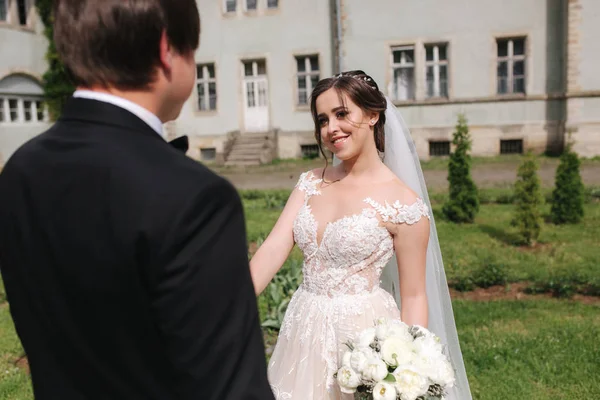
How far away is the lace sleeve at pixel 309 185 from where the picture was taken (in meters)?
2.91

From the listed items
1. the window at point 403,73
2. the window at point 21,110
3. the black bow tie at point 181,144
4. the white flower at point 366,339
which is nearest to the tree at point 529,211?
the white flower at point 366,339

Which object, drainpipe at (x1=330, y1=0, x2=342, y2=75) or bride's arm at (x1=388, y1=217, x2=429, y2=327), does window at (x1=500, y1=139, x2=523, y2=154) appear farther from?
bride's arm at (x1=388, y1=217, x2=429, y2=327)

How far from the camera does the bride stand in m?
2.55

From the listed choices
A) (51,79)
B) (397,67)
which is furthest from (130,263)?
(51,79)

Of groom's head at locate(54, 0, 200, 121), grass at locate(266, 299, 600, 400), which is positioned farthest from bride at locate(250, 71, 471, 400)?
grass at locate(266, 299, 600, 400)

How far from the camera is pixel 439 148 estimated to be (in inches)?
767

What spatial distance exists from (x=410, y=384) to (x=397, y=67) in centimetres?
1858

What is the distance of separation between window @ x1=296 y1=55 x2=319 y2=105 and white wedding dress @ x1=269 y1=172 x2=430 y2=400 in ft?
59.6

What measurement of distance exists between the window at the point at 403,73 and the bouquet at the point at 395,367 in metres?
18.2

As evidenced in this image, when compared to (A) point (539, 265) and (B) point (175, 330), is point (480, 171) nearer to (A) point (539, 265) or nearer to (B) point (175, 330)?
(A) point (539, 265)

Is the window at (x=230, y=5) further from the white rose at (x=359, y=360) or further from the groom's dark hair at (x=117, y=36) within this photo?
the groom's dark hair at (x=117, y=36)

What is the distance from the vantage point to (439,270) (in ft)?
10.2

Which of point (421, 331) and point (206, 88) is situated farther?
point (206, 88)

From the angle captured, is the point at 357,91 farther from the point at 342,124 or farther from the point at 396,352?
the point at 396,352
